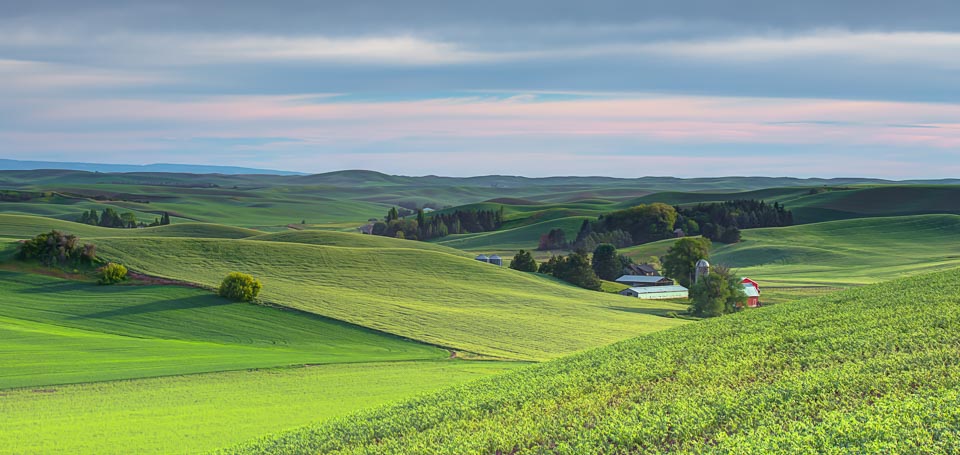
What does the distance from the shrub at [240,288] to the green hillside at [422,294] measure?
1131 millimetres

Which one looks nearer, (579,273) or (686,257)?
(579,273)

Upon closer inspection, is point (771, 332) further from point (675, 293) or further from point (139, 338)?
point (675, 293)

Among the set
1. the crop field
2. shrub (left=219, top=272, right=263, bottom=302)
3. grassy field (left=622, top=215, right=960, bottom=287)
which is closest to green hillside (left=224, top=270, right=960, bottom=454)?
the crop field

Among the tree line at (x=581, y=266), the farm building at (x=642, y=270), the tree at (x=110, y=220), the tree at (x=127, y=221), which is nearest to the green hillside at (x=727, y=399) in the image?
the tree line at (x=581, y=266)

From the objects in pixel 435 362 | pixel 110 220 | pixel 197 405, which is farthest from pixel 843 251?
pixel 110 220

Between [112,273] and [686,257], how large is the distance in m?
62.0

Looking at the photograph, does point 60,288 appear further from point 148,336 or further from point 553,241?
point 553,241

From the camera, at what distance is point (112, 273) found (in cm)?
6262

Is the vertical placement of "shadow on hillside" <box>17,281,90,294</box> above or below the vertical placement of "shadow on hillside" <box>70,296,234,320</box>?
above

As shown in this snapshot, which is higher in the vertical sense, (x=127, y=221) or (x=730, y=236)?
(x=730, y=236)

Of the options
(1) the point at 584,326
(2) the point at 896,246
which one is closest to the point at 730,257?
(2) the point at 896,246

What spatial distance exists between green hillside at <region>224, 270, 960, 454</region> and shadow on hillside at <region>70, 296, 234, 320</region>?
35690 mm

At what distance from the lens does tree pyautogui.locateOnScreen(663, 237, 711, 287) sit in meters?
95.1

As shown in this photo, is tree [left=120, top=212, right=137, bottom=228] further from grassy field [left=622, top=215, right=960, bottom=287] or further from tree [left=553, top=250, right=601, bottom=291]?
tree [left=553, top=250, right=601, bottom=291]
